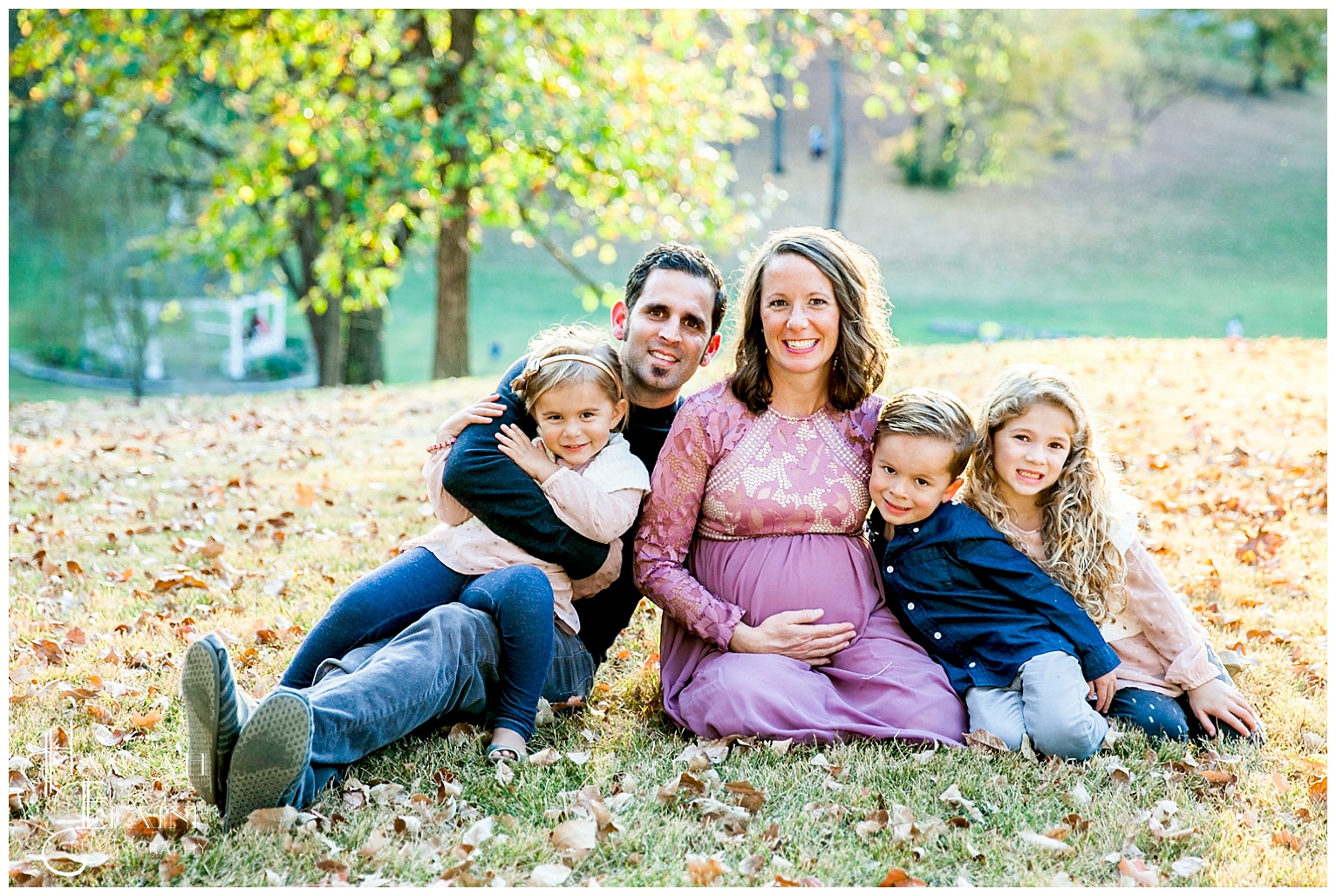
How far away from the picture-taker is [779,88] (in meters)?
46.5

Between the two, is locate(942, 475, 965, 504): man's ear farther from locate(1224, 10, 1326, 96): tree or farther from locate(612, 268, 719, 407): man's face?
locate(1224, 10, 1326, 96): tree

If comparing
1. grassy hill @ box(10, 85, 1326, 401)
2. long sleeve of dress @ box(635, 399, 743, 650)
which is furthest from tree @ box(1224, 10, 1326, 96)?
long sleeve of dress @ box(635, 399, 743, 650)

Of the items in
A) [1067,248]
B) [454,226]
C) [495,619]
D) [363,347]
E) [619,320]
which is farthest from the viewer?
[1067,248]

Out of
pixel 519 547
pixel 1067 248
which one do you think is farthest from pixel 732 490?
pixel 1067 248

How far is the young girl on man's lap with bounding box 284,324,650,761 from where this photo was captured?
139 inches

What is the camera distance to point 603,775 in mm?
3422

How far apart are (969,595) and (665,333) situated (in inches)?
53.4

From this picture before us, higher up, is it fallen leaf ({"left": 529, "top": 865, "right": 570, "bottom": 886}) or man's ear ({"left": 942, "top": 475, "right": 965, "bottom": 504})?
man's ear ({"left": 942, "top": 475, "right": 965, "bottom": 504})

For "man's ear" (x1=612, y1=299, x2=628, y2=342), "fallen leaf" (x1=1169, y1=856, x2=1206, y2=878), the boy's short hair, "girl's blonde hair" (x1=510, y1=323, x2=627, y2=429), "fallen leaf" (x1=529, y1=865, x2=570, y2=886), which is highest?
"man's ear" (x1=612, y1=299, x2=628, y2=342)

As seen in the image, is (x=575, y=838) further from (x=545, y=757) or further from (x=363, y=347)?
(x=363, y=347)

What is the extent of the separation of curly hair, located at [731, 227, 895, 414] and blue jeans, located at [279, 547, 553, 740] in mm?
1046

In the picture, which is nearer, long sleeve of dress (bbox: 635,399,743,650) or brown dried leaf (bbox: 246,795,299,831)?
brown dried leaf (bbox: 246,795,299,831)

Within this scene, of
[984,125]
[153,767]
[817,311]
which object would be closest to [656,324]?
[817,311]

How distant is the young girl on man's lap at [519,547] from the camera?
352 centimetres
